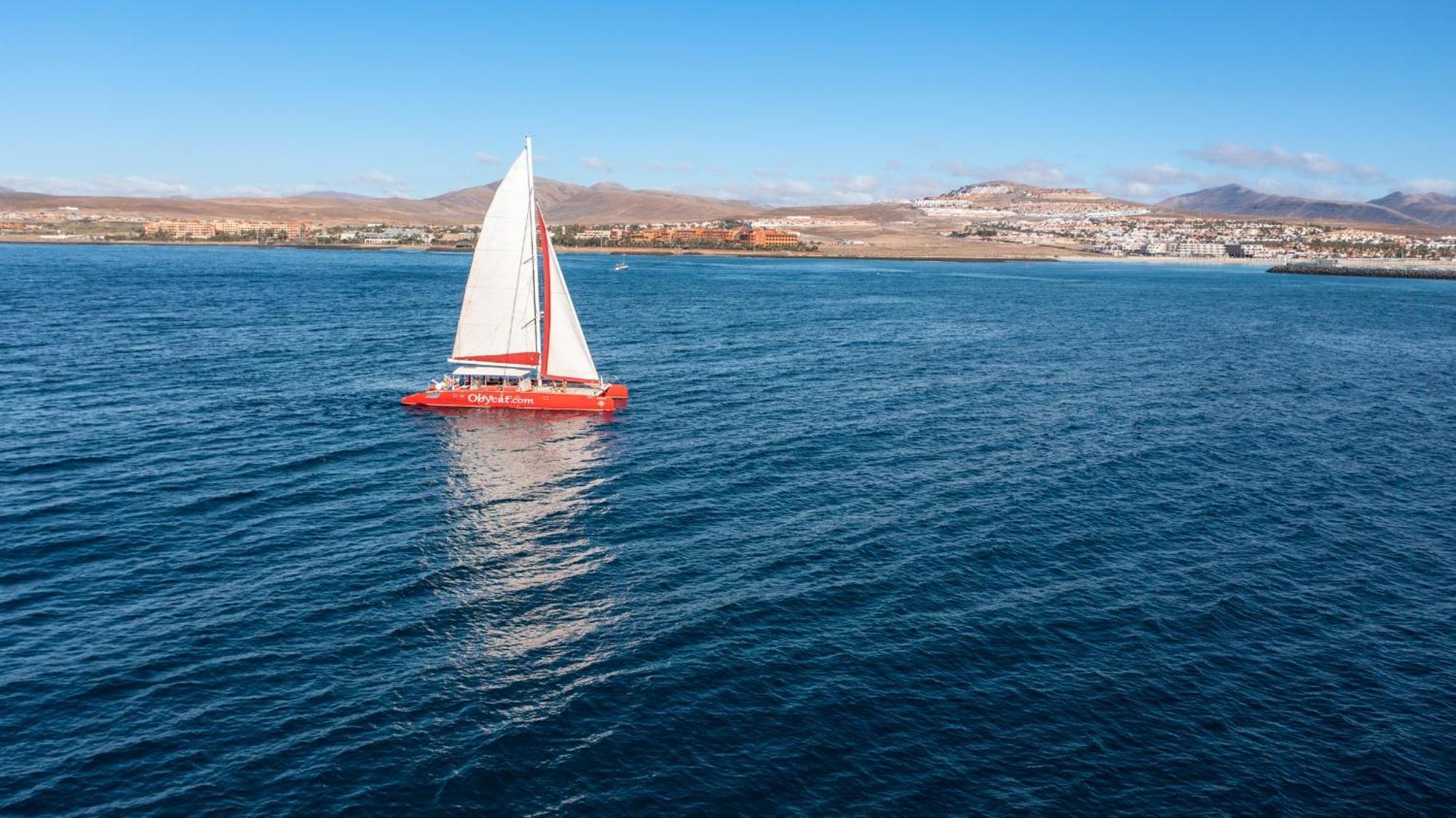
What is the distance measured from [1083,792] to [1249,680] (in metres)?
9.14

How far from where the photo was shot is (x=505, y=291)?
2504 inches

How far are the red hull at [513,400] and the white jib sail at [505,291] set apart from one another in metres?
2.69

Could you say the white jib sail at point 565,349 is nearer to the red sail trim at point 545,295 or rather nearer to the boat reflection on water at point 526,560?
the red sail trim at point 545,295

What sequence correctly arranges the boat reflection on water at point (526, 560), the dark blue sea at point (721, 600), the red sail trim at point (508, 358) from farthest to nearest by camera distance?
the red sail trim at point (508, 358) < the boat reflection on water at point (526, 560) < the dark blue sea at point (721, 600)

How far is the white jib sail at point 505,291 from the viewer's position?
62.5m

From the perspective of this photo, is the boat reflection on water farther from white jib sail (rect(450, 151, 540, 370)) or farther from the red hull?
white jib sail (rect(450, 151, 540, 370))

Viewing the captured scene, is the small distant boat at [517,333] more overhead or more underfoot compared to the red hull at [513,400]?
more overhead

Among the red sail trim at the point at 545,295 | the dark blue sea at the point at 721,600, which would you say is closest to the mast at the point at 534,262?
the red sail trim at the point at 545,295

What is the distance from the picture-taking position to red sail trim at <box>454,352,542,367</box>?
211 ft

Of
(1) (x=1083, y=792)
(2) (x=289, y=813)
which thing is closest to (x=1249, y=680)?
(1) (x=1083, y=792)

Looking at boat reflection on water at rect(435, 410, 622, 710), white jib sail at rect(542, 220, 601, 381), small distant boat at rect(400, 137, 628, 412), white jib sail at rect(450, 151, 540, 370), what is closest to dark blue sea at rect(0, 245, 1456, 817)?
boat reflection on water at rect(435, 410, 622, 710)

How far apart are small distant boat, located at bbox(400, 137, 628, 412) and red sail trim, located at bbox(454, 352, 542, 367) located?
0.05 metres

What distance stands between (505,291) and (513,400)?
7.51 m

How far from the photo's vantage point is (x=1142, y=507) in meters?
44.6
